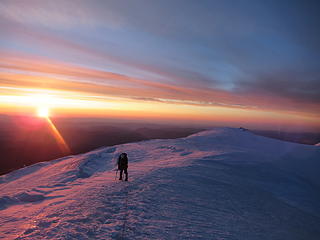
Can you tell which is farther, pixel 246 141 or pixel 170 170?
pixel 246 141

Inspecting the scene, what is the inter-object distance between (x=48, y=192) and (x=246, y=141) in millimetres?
25070

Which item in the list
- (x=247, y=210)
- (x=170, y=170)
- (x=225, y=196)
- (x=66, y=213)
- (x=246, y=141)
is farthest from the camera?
(x=246, y=141)

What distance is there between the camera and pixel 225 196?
389 inches

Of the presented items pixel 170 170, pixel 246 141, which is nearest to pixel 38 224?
pixel 170 170

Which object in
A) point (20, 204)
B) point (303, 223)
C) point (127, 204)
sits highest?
point (127, 204)

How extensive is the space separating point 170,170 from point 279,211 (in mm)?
6818

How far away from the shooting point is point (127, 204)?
8055mm

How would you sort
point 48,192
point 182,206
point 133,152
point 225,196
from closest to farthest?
1. point 182,206
2. point 225,196
3. point 48,192
4. point 133,152

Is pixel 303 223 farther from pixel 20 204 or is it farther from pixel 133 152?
pixel 133 152

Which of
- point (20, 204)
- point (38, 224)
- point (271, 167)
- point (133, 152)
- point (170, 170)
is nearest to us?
point (38, 224)

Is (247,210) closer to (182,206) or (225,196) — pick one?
(225,196)

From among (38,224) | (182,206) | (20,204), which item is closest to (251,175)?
(182,206)

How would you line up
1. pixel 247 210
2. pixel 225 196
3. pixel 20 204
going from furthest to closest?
1. pixel 20 204
2. pixel 225 196
3. pixel 247 210

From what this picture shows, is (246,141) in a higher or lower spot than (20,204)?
higher
